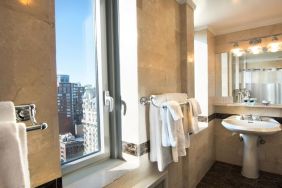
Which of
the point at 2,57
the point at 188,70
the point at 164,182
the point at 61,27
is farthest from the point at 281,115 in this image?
the point at 2,57

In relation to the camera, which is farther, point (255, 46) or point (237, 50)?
point (237, 50)

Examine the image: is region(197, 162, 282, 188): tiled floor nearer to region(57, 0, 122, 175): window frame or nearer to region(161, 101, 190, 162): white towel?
region(161, 101, 190, 162): white towel

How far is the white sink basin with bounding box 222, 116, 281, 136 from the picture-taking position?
2.06m

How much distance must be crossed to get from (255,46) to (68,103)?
2605 mm

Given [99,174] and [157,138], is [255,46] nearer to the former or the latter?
[157,138]

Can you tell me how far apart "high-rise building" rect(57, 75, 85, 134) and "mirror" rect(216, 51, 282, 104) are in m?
2.30

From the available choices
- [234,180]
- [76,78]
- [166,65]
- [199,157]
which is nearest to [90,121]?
[76,78]

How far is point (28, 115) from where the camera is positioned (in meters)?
0.74

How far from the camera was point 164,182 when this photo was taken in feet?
4.93

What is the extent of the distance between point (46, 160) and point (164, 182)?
103 centimetres

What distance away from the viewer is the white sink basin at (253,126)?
2062 millimetres

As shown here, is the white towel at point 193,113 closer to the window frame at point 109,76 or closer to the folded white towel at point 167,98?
the folded white towel at point 167,98

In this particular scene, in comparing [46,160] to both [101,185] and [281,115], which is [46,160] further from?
[281,115]

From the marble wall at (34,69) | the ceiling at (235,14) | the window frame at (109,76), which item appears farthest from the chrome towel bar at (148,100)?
the ceiling at (235,14)
